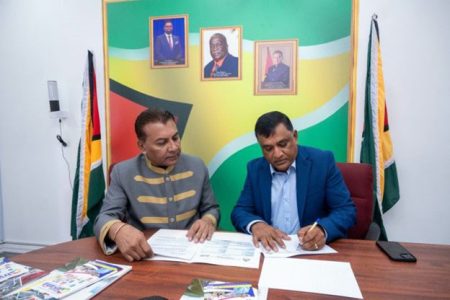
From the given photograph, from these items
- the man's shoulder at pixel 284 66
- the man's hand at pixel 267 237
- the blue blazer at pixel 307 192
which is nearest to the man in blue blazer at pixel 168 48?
the man's shoulder at pixel 284 66

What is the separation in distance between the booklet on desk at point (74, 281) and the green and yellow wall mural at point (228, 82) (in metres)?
1.50

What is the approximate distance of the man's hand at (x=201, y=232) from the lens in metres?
1.24

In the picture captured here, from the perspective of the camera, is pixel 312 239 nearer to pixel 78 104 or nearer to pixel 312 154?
pixel 312 154

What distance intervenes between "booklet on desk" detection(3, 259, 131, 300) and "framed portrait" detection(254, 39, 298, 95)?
5.52 feet

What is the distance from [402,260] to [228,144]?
154 centimetres

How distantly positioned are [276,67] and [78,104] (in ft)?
5.74

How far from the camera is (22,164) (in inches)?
115

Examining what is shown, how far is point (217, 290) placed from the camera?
84cm

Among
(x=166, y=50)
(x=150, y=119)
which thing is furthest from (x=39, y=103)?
(x=150, y=119)

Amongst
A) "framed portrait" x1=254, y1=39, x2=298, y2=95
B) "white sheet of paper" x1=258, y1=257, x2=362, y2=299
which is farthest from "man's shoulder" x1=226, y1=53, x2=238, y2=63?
"white sheet of paper" x1=258, y1=257, x2=362, y2=299

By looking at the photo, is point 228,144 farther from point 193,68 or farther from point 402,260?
point 402,260

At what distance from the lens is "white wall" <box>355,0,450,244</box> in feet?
6.95

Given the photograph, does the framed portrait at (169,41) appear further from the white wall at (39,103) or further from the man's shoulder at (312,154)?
the man's shoulder at (312,154)

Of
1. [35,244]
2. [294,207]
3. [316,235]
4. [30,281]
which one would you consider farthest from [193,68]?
[35,244]
